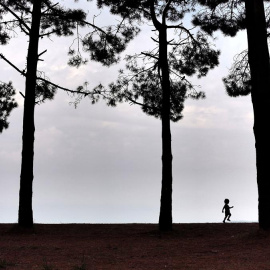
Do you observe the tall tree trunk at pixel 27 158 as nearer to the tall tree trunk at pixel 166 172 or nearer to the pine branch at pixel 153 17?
the tall tree trunk at pixel 166 172

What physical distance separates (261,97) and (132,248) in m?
5.59

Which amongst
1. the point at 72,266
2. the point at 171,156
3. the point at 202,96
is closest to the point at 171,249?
the point at 72,266

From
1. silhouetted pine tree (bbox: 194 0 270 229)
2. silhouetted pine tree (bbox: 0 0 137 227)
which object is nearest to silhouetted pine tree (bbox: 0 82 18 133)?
silhouetted pine tree (bbox: 0 0 137 227)

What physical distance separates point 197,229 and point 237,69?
20.1ft

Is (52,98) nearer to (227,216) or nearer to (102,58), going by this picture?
(102,58)

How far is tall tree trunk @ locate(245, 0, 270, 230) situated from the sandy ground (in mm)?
1055

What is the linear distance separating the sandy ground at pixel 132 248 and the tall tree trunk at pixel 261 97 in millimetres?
1055

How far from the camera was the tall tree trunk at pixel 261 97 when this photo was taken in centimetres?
1250

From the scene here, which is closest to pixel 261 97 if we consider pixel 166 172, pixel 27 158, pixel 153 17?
pixel 166 172

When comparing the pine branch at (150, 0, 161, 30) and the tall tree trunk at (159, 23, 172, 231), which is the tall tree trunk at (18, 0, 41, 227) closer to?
the tall tree trunk at (159, 23, 172, 231)

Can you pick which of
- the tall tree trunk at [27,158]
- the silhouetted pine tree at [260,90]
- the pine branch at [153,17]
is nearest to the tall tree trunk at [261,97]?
the silhouetted pine tree at [260,90]

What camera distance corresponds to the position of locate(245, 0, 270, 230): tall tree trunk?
12500 millimetres

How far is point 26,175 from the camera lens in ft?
54.0

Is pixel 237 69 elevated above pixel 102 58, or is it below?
below
